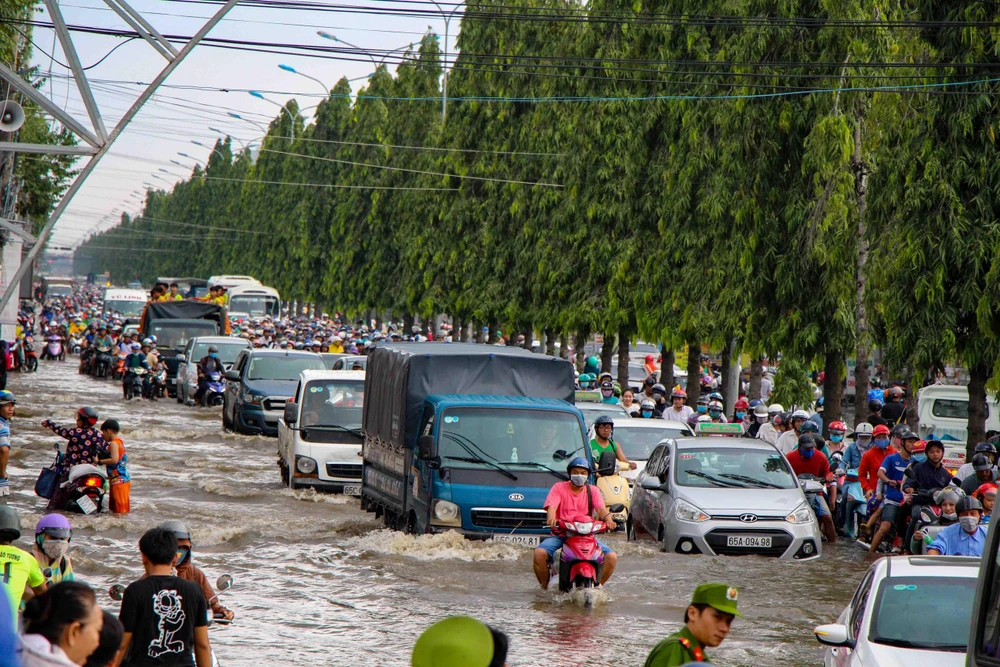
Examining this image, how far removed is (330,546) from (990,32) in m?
11.0

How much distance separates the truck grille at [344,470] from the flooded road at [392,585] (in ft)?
1.13

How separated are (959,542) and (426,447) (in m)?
5.64

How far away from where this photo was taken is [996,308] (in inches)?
738

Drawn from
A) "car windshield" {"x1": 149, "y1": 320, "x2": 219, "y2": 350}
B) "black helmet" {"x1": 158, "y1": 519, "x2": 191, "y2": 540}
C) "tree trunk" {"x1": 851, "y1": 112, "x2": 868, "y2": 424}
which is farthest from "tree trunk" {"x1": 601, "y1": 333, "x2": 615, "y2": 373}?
"black helmet" {"x1": 158, "y1": 519, "x2": 191, "y2": 540}

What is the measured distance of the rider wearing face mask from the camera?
1164 centimetres

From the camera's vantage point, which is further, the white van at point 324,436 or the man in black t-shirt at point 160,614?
the white van at point 324,436

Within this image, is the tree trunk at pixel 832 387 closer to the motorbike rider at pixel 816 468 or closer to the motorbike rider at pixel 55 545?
the motorbike rider at pixel 816 468

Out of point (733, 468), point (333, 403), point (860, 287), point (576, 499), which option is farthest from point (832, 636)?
point (860, 287)

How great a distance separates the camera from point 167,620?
649 centimetres

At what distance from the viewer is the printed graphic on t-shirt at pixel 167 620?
648 centimetres

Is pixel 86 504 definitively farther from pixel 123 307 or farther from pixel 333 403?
pixel 123 307

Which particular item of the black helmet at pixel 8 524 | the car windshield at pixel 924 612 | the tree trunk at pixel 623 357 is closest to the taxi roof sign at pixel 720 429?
the car windshield at pixel 924 612

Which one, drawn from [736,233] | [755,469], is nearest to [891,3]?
[736,233]

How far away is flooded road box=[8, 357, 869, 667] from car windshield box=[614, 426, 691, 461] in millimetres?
2209
